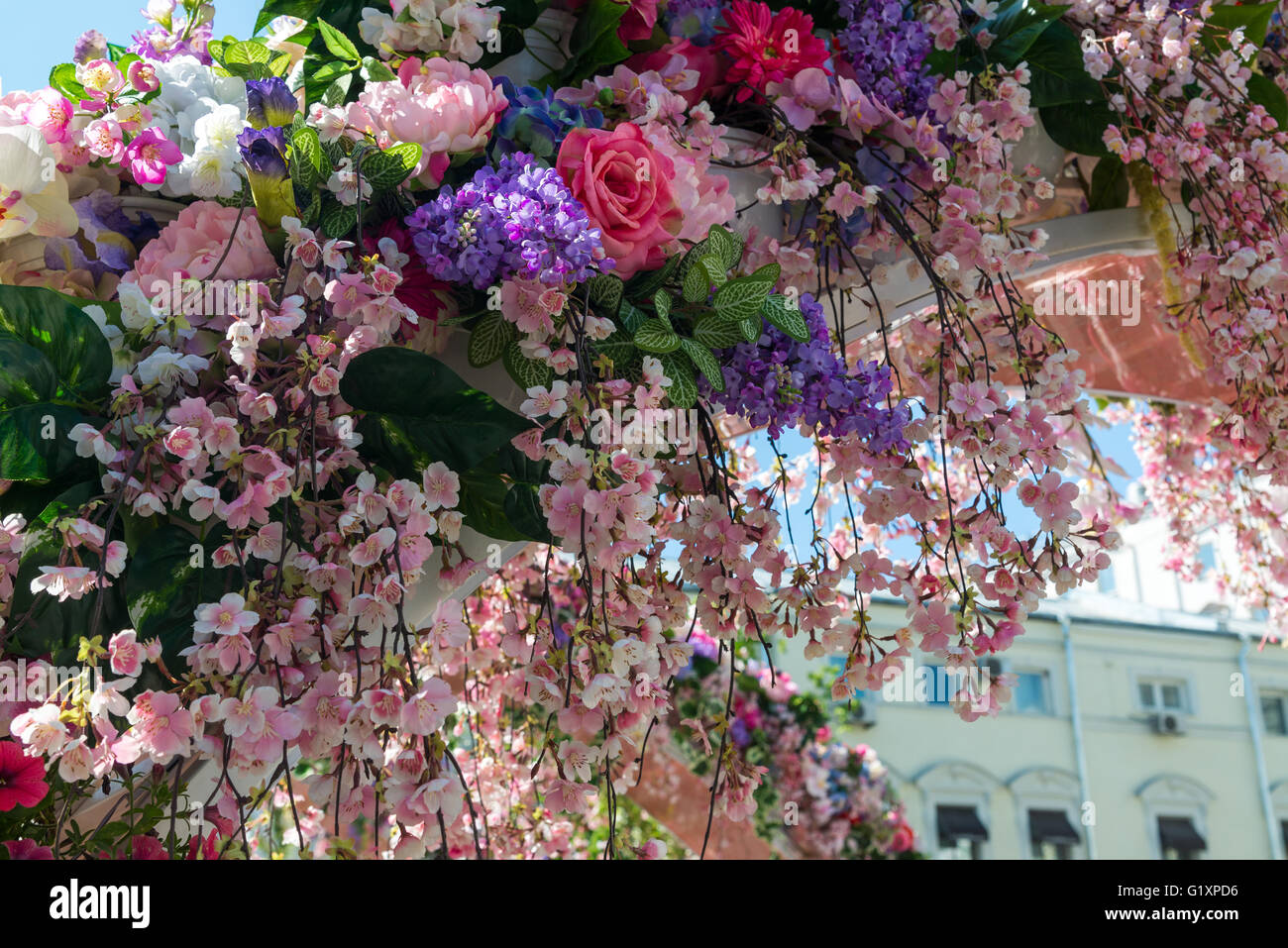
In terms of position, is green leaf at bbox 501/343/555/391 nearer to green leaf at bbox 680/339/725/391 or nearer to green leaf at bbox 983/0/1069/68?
green leaf at bbox 680/339/725/391

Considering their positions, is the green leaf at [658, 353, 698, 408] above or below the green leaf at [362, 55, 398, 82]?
below

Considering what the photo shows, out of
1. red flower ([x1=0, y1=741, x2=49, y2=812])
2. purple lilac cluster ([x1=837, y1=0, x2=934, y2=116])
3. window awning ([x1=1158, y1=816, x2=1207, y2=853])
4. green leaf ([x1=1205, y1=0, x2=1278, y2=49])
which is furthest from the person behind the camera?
window awning ([x1=1158, y1=816, x2=1207, y2=853])

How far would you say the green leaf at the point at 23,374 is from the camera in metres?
0.71

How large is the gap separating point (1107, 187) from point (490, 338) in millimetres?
1064

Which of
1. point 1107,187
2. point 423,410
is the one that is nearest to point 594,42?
point 423,410

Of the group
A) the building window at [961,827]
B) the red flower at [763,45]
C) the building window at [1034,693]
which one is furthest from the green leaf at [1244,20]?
the building window at [961,827]

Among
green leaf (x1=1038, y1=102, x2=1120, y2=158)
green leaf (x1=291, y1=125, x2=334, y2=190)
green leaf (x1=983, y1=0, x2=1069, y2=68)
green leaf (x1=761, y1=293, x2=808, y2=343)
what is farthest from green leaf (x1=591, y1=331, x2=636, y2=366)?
green leaf (x1=1038, y1=102, x2=1120, y2=158)

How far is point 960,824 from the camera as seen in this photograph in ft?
46.4

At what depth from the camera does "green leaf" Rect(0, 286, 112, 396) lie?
74cm

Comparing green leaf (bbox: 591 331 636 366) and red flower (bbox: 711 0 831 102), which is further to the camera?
red flower (bbox: 711 0 831 102)

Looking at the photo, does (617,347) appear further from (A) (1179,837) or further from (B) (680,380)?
(A) (1179,837)

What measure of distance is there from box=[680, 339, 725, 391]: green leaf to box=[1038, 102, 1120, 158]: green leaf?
826 millimetres

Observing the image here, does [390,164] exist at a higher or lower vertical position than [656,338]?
higher
